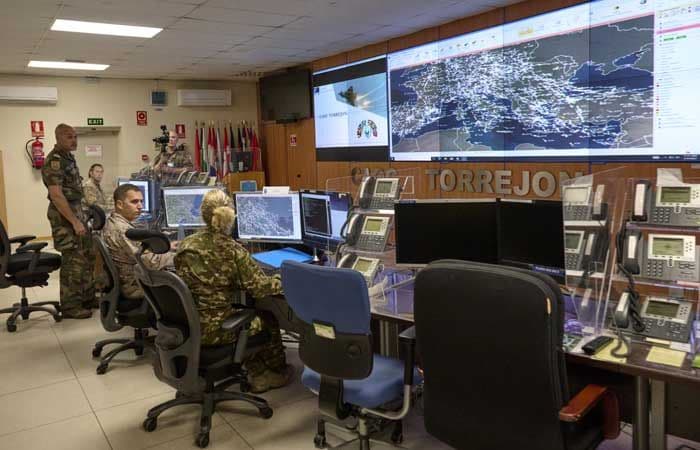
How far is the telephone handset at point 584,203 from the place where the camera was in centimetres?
235

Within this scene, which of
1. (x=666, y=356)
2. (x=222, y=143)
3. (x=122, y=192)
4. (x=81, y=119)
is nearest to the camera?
(x=666, y=356)

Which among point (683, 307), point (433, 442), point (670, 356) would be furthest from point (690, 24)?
point (433, 442)

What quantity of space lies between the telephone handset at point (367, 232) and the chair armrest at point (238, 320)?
0.71 m

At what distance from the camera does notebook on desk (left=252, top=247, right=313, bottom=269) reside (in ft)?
12.6

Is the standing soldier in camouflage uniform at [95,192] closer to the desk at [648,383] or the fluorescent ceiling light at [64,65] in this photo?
the fluorescent ceiling light at [64,65]

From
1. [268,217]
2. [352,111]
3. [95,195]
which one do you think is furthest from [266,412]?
[352,111]

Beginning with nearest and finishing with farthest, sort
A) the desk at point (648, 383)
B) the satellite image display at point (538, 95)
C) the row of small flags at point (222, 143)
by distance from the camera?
the desk at point (648, 383) → the satellite image display at point (538, 95) → the row of small flags at point (222, 143)

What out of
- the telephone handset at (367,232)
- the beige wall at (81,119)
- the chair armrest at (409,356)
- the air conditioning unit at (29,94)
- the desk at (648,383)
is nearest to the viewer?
→ the desk at (648,383)

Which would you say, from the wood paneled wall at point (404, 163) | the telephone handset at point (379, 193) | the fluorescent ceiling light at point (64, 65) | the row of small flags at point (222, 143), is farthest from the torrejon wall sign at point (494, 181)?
the fluorescent ceiling light at point (64, 65)

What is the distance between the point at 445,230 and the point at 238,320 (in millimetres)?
1173

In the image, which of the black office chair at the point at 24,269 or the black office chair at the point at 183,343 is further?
the black office chair at the point at 24,269

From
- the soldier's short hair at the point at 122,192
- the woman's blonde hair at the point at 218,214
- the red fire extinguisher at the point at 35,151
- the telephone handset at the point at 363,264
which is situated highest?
the red fire extinguisher at the point at 35,151

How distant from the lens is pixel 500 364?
5.81ft

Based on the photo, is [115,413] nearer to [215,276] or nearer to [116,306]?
[116,306]
